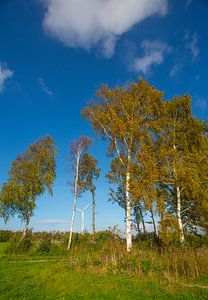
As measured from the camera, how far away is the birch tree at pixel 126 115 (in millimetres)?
20844

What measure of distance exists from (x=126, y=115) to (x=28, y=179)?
→ 18297 mm

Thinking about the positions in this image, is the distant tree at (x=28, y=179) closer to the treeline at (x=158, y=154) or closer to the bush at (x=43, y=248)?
the bush at (x=43, y=248)

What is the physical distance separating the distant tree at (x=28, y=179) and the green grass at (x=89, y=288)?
853 inches

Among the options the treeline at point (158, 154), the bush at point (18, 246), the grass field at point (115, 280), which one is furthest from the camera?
the bush at point (18, 246)

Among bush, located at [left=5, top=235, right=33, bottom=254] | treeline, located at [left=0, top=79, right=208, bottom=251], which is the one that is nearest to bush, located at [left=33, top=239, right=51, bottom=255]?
bush, located at [left=5, top=235, right=33, bottom=254]

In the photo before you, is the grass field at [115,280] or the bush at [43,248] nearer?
the grass field at [115,280]

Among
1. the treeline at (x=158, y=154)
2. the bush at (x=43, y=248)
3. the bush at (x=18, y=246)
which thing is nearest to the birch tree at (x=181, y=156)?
the treeline at (x=158, y=154)

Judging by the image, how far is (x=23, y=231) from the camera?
33.0 metres

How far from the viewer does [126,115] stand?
2195cm

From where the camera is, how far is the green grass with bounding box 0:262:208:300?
9.05m

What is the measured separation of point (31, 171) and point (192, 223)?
20.7 metres

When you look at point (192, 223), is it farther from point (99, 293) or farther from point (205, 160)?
point (99, 293)

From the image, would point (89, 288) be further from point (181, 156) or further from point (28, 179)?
point (28, 179)

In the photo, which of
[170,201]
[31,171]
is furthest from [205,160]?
[31,171]
